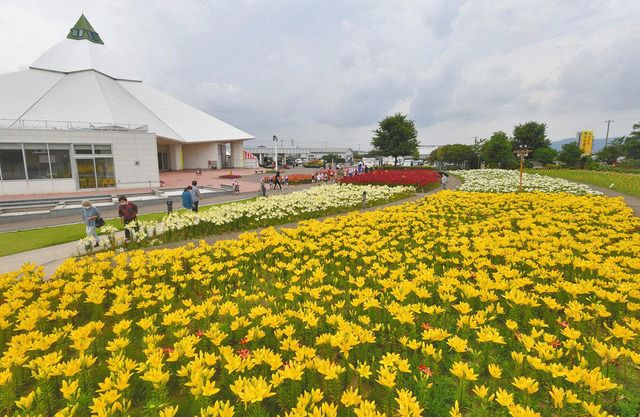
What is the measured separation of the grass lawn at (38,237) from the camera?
1192 cm

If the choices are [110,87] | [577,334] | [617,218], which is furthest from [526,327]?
[110,87]

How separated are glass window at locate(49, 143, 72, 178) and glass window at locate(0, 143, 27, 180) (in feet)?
6.13

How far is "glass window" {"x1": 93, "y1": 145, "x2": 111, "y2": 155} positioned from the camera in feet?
90.5

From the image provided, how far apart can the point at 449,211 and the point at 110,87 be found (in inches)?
2012

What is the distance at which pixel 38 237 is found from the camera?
13359mm

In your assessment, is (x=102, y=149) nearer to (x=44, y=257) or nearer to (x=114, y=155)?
(x=114, y=155)

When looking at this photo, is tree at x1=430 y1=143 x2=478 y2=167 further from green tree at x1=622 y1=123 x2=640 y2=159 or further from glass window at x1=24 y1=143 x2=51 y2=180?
glass window at x1=24 y1=143 x2=51 y2=180

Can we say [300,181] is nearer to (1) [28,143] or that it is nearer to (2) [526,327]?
(1) [28,143]

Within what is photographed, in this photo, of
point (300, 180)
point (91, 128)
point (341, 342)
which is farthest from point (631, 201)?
point (91, 128)

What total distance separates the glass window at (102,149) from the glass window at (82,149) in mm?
387

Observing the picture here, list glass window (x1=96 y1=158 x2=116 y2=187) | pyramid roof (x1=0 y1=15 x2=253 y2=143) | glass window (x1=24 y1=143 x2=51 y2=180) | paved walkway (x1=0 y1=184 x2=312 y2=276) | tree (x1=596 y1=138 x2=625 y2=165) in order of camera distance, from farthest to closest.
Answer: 1. tree (x1=596 y1=138 x2=625 y2=165)
2. pyramid roof (x1=0 y1=15 x2=253 y2=143)
3. glass window (x1=96 y1=158 x2=116 y2=187)
4. glass window (x1=24 y1=143 x2=51 y2=180)
5. paved walkway (x1=0 y1=184 x2=312 y2=276)

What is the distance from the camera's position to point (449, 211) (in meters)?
12.7

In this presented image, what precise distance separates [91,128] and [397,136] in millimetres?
43015

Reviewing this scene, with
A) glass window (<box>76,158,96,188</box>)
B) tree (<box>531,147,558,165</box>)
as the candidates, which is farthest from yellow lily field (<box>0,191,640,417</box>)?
tree (<box>531,147,558,165</box>)
